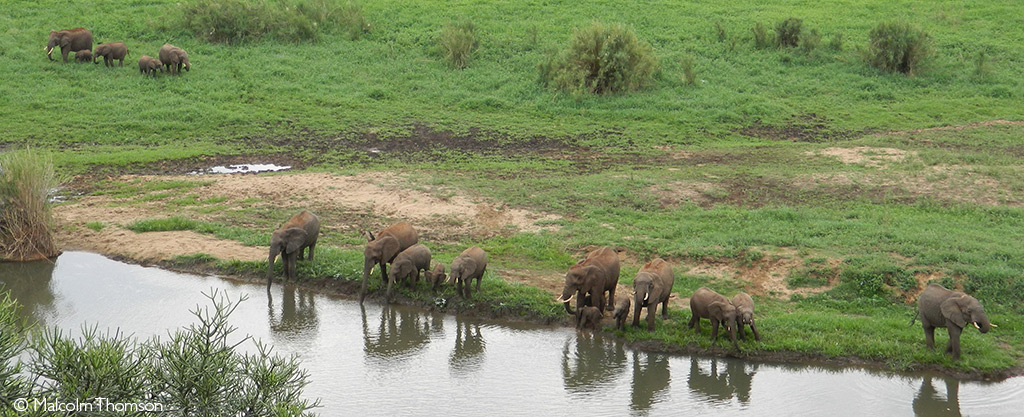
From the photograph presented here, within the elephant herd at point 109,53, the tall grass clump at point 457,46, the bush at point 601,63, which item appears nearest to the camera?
the bush at point 601,63

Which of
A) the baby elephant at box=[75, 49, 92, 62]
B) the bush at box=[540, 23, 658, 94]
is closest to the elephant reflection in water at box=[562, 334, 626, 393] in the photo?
the bush at box=[540, 23, 658, 94]

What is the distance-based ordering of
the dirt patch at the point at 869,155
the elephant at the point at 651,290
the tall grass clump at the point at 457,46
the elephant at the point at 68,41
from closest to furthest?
the elephant at the point at 651,290, the dirt patch at the point at 869,155, the elephant at the point at 68,41, the tall grass clump at the point at 457,46

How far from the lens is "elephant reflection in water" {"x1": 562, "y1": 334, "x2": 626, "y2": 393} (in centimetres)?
1179

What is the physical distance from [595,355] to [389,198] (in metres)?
6.84

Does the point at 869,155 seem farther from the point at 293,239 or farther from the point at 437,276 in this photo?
the point at 293,239

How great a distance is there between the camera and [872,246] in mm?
15141

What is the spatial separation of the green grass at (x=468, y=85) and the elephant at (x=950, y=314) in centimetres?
1123

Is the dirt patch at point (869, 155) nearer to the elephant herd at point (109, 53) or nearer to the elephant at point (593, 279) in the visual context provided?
the elephant at point (593, 279)

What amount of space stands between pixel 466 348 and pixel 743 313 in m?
3.49

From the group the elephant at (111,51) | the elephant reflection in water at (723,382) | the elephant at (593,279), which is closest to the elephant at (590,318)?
the elephant at (593,279)

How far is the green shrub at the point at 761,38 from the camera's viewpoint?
3014cm

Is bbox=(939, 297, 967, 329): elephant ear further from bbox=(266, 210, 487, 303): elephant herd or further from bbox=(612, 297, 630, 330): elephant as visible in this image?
bbox=(266, 210, 487, 303): elephant herd

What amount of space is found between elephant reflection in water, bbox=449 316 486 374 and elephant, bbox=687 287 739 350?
2.75m

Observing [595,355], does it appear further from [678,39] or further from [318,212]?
[678,39]
